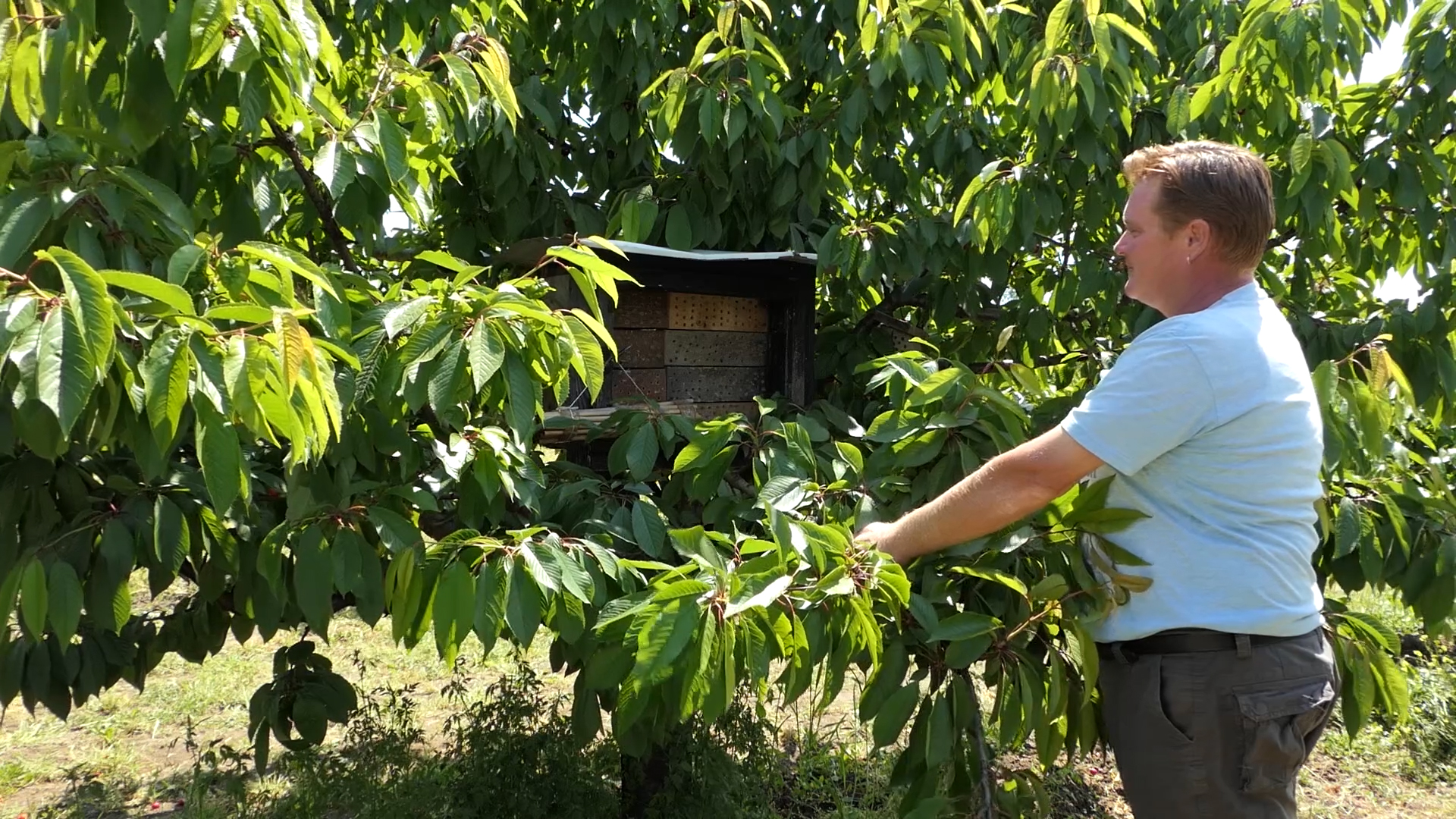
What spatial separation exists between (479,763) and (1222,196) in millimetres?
2632

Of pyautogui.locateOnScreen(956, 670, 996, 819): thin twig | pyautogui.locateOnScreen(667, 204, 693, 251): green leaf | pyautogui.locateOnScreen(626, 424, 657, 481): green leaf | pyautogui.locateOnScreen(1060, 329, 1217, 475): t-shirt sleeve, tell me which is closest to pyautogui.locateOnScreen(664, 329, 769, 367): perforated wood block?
pyautogui.locateOnScreen(667, 204, 693, 251): green leaf

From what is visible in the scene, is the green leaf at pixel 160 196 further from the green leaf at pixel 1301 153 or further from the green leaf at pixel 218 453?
the green leaf at pixel 1301 153

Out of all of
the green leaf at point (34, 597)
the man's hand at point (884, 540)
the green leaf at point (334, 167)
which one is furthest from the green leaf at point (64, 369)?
the man's hand at point (884, 540)

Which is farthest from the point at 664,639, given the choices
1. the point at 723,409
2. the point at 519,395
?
the point at 723,409

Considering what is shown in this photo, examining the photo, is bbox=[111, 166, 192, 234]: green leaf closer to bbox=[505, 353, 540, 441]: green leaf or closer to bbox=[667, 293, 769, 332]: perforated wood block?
bbox=[505, 353, 540, 441]: green leaf

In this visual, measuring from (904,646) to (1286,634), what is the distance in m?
0.60

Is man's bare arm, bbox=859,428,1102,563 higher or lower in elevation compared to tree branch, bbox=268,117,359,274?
lower

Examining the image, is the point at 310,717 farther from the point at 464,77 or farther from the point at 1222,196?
the point at 1222,196

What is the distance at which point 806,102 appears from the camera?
133 inches

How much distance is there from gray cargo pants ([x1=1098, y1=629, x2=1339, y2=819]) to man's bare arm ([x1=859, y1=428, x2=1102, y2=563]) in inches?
13.8

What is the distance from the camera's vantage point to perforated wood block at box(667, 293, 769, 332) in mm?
2658

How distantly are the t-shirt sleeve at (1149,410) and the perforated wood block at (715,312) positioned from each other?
126cm

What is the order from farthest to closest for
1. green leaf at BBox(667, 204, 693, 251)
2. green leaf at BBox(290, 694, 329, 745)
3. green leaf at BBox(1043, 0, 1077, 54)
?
green leaf at BBox(667, 204, 693, 251)
green leaf at BBox(1043, 0, 1077, 54)
green leaf at BBox(290, 694, 329, 745)

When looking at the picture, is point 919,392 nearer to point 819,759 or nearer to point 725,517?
point 725,517
